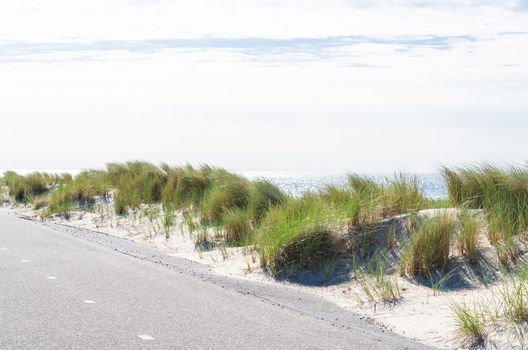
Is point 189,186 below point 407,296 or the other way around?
below

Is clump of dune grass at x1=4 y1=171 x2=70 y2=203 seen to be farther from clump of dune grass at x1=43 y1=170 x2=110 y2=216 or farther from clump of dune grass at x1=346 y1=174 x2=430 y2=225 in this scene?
clump of dune grass at x1=346 y1=174 x2=430 y2=225

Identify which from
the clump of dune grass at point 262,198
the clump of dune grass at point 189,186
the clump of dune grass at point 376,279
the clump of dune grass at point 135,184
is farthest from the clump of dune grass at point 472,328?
the clump of dune grass at point 135,184

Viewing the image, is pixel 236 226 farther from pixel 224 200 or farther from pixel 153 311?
pixel 153 311

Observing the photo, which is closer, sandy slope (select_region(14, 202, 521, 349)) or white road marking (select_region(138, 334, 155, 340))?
white road marking (select_region(138, 334, 155, 340))

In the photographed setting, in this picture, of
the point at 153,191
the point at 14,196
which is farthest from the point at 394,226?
the point at 14,196

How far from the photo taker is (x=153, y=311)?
771cm

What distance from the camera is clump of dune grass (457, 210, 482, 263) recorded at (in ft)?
30.9

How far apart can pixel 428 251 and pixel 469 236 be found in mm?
539

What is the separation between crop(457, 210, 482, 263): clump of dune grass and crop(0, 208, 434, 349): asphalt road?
6.35 ft

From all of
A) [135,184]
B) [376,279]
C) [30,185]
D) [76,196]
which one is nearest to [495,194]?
[376,279]

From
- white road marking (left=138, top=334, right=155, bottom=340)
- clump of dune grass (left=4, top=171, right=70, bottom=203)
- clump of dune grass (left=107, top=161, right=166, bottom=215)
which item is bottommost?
clump of dune grass (left=4, top=171, right=70, bottom=203)

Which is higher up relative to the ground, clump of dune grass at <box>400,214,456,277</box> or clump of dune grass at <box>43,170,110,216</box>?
clump of dune grass at <box>400,214,456,277</box>

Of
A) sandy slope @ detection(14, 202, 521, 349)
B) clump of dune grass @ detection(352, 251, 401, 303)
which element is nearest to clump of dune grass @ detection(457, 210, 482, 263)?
sandy slope @ detection(14, 202, 521, 349)

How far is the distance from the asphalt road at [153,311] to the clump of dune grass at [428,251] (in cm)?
131
